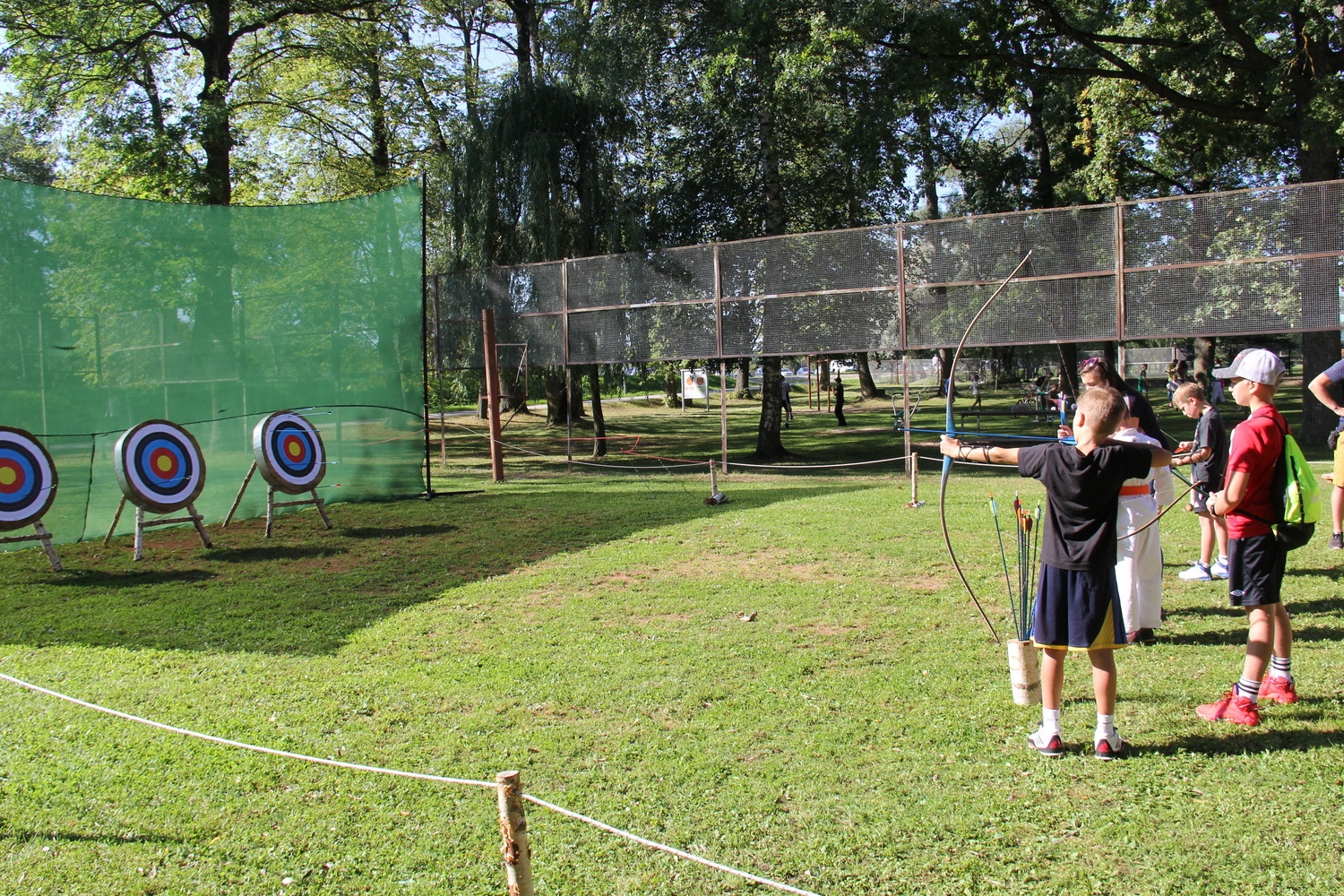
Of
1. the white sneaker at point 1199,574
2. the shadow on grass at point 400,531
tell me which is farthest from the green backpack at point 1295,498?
the shadow on grass at point 400,531

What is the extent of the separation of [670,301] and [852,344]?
3.15 m

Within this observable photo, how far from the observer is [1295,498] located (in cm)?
455

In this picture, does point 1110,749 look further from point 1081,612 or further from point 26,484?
point 26,484

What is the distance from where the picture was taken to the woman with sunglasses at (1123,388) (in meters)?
5.30

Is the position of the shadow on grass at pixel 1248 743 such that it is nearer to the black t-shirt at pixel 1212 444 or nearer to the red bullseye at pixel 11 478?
the black t-shirt at pixel 1212 444

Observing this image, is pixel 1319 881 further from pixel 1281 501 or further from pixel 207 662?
pixel 207 662

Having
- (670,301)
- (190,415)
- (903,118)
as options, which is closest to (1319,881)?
(190,415)

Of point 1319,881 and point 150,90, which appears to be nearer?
point 1319,881

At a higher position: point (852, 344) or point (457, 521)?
point (852, 344)

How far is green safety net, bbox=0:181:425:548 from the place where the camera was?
31.9 ft

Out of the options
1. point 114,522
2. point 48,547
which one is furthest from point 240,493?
point 48,547

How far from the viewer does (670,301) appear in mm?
15500

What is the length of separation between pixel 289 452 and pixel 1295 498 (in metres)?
9.49

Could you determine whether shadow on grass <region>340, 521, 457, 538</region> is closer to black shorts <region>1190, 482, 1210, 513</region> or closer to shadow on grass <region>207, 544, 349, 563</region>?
shadow on grass <region>207, 544, 349, 563</region>
